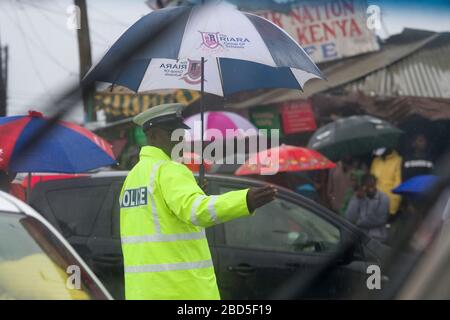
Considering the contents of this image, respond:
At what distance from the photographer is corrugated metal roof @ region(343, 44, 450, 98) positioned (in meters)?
9.90

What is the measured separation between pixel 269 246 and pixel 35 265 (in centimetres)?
288

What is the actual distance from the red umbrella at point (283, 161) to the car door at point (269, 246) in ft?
6.26

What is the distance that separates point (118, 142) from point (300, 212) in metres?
5.08

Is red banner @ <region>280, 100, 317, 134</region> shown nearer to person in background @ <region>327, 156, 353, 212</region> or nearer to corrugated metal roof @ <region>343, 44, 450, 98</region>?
corrugated metal roof @ <region>343, 44, 450, 98</region>

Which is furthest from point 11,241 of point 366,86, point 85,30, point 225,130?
point 366,86

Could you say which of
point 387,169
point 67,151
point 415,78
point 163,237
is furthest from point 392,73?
point 163,237

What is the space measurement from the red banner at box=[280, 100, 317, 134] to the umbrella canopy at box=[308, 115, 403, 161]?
1047 millimetres

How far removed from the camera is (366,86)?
10.4 metres

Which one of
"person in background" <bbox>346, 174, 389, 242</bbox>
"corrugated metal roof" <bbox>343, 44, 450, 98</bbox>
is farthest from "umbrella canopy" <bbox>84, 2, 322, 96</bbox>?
"corrugated metal roof" <bbox>343, 44, 450, 98</bbox>

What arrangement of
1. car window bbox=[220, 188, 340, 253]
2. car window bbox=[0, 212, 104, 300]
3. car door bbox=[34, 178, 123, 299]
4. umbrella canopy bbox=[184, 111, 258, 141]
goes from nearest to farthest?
car window bbox=[0, 212, 104, 300]
car door bbox=[34, 178, 123, 299]
car window bbox=[220, 188, 340, 253]
umbrella canopy bbox=[184, 111, 258, 141]

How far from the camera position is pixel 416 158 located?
344 inches

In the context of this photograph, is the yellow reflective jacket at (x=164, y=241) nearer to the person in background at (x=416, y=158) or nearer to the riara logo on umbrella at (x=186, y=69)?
the riara logo on umbrella at (x=186, y=69)

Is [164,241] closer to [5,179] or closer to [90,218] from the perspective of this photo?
[5,179]
